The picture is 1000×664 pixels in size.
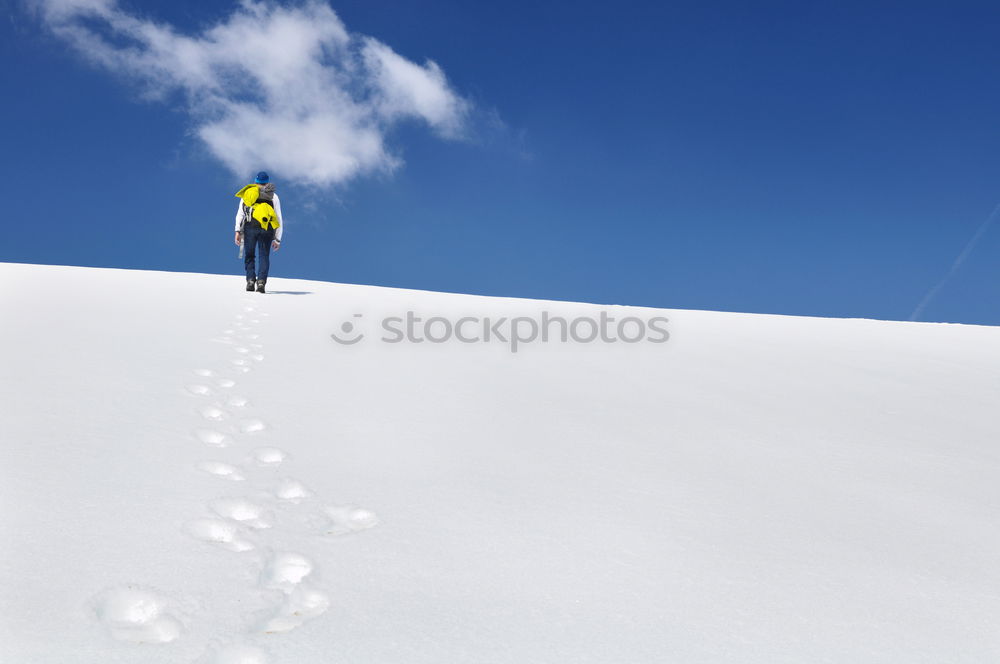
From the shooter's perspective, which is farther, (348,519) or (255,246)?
(255,246)

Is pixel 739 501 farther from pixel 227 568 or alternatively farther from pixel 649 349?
pixel 649 349

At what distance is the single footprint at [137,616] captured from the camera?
120 centimetres

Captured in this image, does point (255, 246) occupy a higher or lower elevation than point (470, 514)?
higher

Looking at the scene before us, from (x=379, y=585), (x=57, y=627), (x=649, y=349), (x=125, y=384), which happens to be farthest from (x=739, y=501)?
(x=649, y=349)

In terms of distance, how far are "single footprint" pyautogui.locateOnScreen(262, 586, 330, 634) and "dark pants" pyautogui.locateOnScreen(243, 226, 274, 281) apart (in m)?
6.69

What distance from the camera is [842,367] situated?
4629mm

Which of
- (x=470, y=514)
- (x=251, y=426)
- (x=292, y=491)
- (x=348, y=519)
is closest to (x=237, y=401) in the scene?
(x=251, y=426)

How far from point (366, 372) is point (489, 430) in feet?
3.78

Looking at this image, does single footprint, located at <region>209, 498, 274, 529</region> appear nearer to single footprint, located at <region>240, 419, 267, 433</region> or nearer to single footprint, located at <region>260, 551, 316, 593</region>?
single footprint, located at <region>260, 551, 316, 593</region>

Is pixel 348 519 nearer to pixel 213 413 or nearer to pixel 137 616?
pixel 137 616

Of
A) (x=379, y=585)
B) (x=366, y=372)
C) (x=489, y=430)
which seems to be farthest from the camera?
(x=366, y=372)

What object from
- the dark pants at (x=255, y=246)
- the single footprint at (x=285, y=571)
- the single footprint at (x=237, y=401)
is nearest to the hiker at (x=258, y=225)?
the dark pants at (x=255, y=246)

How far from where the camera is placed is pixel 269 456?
2.15 meters

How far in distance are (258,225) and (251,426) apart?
565cm
